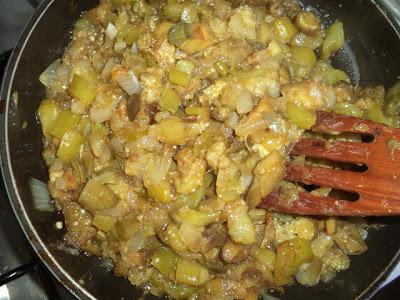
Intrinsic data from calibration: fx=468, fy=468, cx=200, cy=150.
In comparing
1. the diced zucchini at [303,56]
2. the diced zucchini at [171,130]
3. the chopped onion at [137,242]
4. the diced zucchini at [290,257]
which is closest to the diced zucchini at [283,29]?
the diced zucchini at [303,56]

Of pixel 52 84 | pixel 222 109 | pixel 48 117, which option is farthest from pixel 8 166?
pixel 222 109

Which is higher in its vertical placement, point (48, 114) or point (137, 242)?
point (48, 114)

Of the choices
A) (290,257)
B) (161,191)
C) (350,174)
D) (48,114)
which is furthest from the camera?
(48,114)

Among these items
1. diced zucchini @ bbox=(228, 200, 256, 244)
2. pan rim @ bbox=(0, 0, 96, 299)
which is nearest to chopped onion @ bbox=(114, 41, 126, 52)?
pan rim @ bbox=(0, 0, 96, 299)

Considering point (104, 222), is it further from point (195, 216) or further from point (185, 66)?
point (185, 66)

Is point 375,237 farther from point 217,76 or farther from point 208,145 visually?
point 217,76

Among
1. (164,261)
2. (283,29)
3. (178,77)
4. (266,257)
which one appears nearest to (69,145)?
(178,77)
